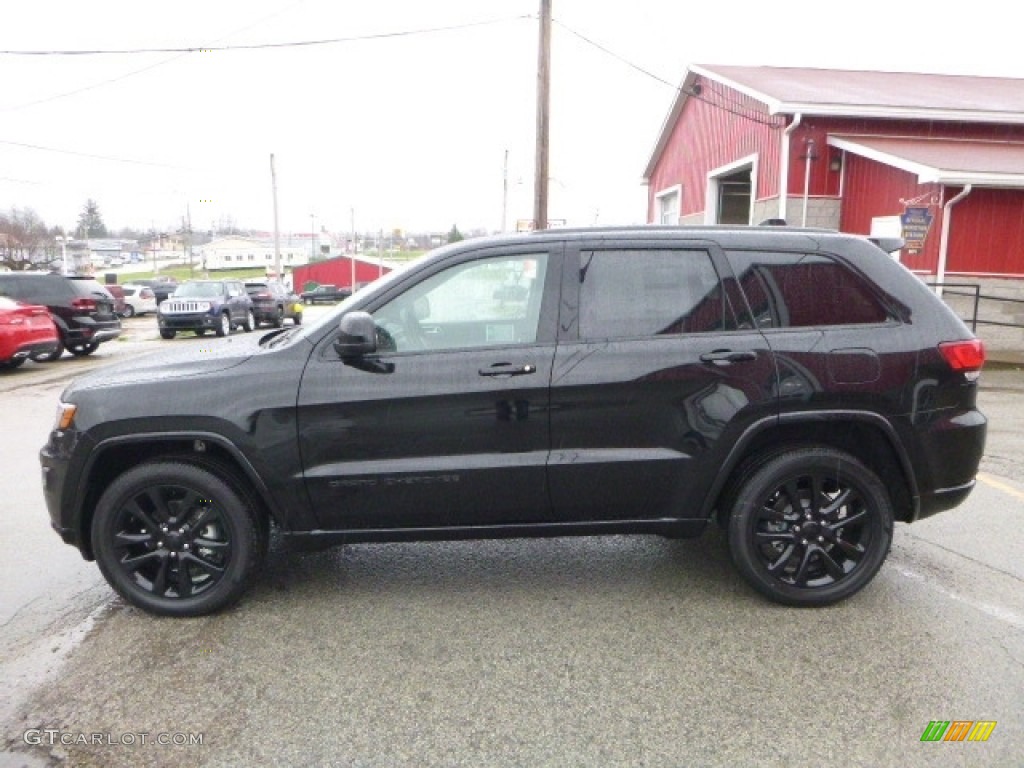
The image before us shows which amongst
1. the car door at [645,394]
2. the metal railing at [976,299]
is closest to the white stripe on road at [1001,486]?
the car door at [645,394]

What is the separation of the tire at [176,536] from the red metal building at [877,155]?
1229 cm

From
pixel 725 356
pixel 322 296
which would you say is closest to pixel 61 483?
pixel 725 356

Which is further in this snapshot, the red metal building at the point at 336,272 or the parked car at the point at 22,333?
the red metal building at the point at 336,272

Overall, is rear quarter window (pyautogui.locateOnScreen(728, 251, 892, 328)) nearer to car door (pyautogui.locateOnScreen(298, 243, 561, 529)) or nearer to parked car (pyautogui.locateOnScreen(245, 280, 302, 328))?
car door (pyautogui.locateOnScreen(298, 243, 561, 529))

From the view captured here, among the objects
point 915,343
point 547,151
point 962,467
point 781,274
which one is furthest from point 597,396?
point 547,151

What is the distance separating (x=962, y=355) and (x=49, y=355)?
49.9 feet

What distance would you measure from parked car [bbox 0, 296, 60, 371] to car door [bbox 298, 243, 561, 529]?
36.4ft

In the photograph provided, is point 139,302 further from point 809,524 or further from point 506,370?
point 809,524

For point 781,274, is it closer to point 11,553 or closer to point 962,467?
point 962,467

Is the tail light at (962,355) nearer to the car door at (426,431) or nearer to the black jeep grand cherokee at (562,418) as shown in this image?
the black jeep grand cherokee at (562,418)

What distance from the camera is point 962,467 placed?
12.3 feet

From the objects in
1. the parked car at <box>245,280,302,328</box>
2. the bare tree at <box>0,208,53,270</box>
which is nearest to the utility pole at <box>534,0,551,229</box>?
the parked car at <box>245,280,302,328</box>

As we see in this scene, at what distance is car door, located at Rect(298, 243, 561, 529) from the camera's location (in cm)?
355

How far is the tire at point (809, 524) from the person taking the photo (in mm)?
3699
